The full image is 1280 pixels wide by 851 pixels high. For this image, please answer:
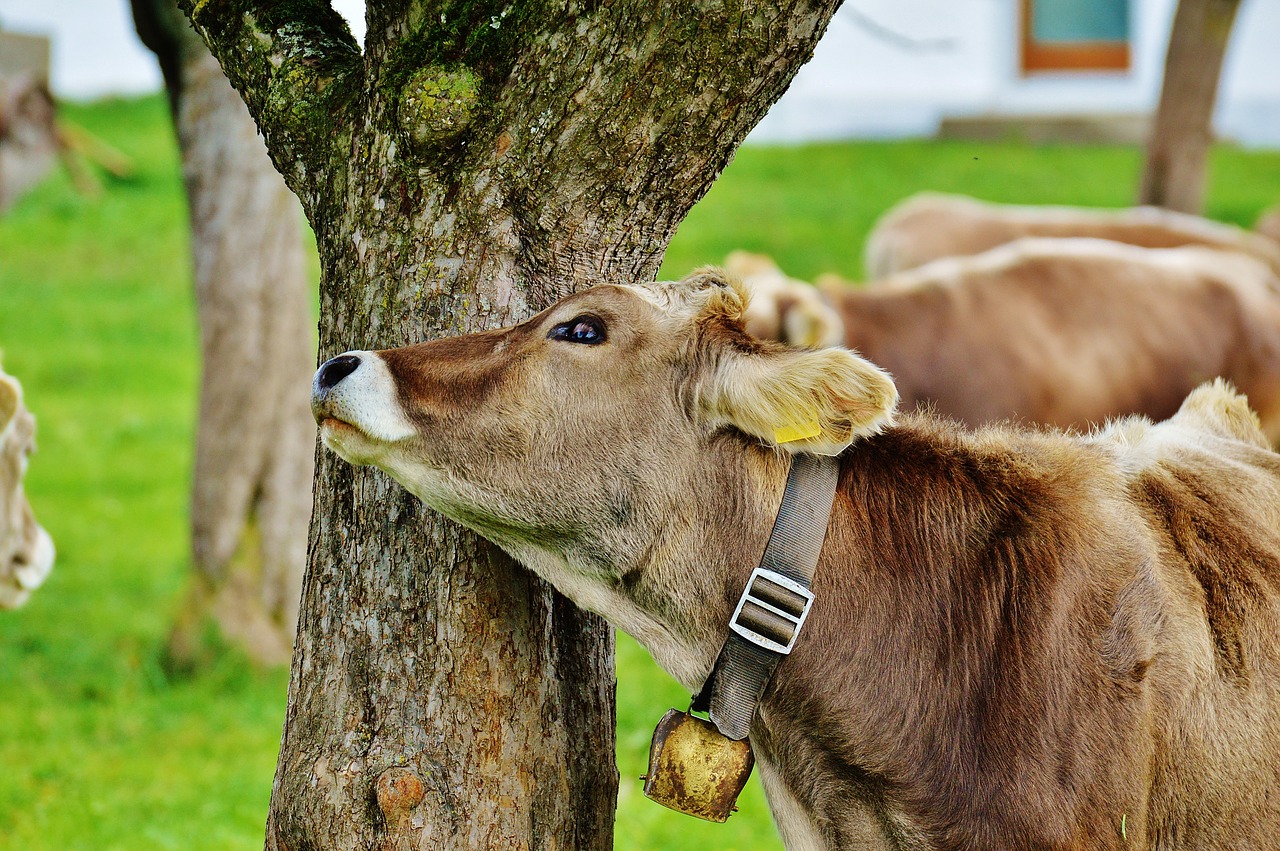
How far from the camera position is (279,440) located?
6289 mm

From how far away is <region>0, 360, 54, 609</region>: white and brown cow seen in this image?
4414mm

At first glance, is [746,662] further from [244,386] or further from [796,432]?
[244,386]

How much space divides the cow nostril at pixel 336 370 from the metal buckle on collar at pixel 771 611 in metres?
0.87

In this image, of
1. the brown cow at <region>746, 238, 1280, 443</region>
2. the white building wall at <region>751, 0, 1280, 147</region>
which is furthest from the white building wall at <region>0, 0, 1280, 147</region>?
the brown cow at <region>746, 238, 1280, 443</region>

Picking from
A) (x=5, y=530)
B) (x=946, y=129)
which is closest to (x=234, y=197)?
(x=5, y=530)

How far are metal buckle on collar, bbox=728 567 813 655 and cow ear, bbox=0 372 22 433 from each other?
2.68m

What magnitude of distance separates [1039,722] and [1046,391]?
6.14m

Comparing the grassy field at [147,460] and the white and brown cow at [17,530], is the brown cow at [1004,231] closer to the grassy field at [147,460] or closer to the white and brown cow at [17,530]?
the grassy field at [147,460]

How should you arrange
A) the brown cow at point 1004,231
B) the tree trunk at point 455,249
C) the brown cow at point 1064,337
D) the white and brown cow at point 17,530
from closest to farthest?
the tree trunk at point 455,249 → the white and brown cow at point 17,530 → the brown cow at point 1064,337 → the brown cow at point 1004,231

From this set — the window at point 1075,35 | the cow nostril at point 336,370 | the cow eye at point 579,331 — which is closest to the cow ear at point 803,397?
the cow eye at point 579,331

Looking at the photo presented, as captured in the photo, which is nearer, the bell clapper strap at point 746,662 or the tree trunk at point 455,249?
the bell clapper strap at point 746,662

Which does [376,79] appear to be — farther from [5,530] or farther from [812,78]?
[812,78]

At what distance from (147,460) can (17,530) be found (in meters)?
5.85

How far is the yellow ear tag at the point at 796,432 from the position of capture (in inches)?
103
